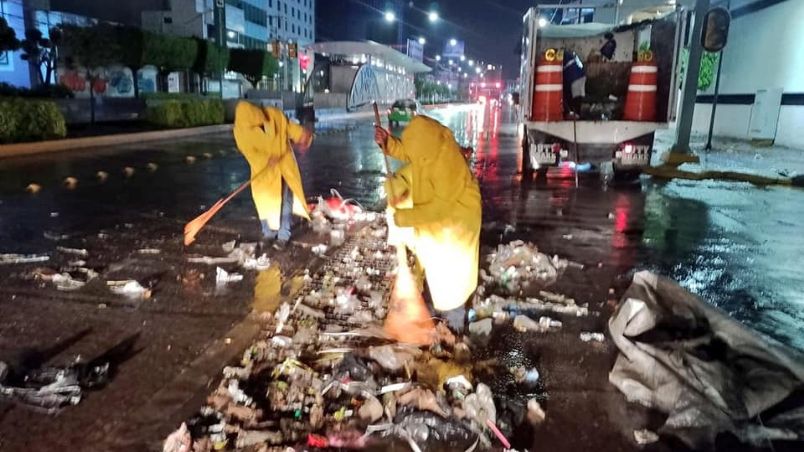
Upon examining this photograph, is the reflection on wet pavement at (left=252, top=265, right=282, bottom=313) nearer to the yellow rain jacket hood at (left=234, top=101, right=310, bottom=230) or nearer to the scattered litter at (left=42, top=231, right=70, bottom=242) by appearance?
the yellow rain jacket hood at (left=234, top=101, right=310, bottom=230)

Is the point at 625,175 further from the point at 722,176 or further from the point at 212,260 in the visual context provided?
the point at 212,260

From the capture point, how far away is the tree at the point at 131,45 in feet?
79.7

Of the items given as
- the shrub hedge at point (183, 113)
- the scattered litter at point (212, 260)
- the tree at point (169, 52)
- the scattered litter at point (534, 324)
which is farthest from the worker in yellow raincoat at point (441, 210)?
the tree at point (169, 52)

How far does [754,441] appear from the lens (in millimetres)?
2830

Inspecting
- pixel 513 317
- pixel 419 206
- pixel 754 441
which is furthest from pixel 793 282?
pixel 419 206

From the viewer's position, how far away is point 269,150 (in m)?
6.24

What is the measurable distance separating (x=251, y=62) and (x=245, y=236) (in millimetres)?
32222

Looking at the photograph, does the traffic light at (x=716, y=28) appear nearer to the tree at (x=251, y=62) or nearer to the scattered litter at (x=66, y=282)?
the scattered litter at (x=66, y=282)

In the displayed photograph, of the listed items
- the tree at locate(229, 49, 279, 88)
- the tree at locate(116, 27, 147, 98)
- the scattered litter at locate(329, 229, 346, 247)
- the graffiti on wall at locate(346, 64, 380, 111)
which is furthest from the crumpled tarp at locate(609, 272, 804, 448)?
the graffiti on wall at locate(346, 64, 380, 111)

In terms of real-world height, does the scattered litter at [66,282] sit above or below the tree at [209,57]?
below

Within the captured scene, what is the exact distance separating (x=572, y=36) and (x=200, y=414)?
1093 cm

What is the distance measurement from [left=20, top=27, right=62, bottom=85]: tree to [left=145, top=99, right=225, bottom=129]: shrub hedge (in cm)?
696

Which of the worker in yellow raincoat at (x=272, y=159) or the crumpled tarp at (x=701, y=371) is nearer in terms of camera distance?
the crumpled tarp at (x=701, y=371)

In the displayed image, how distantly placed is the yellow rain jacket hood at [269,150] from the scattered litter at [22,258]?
2139 mm
